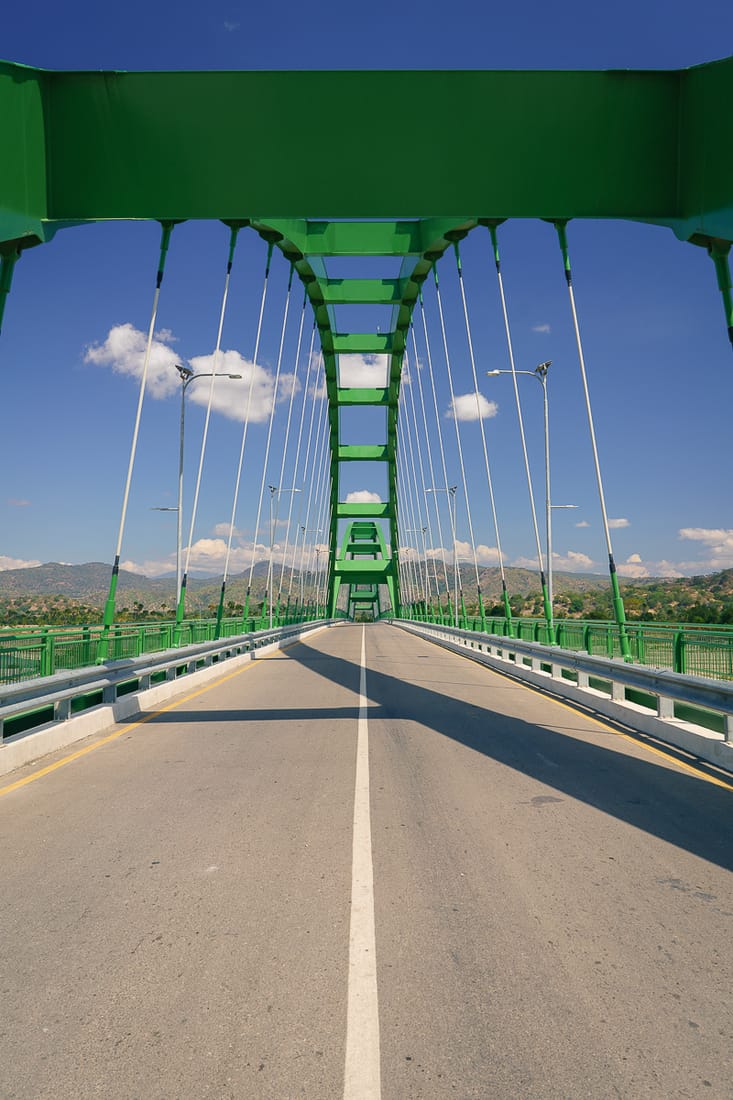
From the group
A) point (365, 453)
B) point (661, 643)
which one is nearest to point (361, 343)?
point (365, 453)

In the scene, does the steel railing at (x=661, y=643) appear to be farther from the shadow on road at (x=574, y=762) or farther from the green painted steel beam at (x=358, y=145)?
the green painted steel beam at (x=358, y=145)

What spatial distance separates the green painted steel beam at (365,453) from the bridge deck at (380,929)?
231ft

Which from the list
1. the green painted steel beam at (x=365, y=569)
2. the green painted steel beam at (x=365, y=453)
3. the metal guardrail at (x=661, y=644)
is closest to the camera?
the metal guardrail at (x=661, y=644)

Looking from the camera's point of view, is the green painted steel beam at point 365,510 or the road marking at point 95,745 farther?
the green painted steel beam at point 365,510

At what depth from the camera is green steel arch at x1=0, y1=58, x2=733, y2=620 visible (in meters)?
8.77

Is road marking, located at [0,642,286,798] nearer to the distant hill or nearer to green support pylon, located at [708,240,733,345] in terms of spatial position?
the distant hill

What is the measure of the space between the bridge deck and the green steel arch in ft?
18.9

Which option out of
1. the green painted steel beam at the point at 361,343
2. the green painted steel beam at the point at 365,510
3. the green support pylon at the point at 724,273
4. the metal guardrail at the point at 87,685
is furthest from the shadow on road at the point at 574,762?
the green painted steel beam at the point at 365,510

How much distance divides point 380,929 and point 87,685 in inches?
286

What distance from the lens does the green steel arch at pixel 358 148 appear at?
A: 8773mm

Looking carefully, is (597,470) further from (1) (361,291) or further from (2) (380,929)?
(1) (361,291)

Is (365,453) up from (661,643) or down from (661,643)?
up

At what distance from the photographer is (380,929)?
3.95 meters

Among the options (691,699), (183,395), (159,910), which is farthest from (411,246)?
(159,910)
